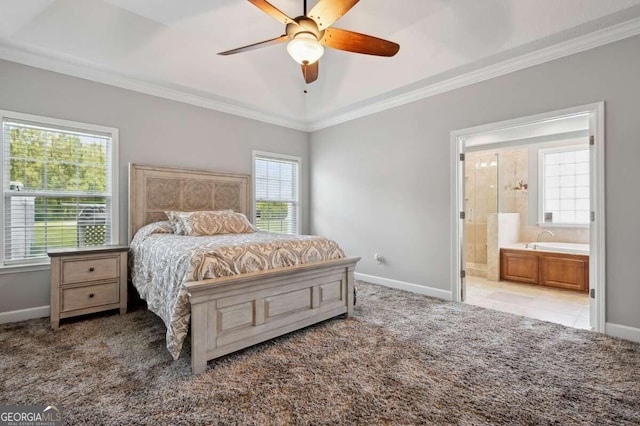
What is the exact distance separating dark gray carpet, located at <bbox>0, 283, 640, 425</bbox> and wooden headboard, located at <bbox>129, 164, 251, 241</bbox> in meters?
1.38

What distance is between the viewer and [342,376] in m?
2.01

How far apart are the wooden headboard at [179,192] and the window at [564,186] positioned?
5.20 m

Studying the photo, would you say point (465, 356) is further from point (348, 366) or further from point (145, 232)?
point (145, 232)

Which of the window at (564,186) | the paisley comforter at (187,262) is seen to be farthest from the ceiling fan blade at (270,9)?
the window at (564,186)

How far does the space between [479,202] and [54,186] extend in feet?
21.2

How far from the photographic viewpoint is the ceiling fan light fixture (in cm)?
208

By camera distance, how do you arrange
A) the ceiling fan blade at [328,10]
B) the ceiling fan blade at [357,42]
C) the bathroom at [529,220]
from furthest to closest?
the bathroom at [529,220] < the ceiling fan blade at [357,42] < the ceiling fan blade at [328,10]

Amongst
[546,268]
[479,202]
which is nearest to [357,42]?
[546,268]

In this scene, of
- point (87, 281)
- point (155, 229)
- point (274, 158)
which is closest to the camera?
point (87, 281)

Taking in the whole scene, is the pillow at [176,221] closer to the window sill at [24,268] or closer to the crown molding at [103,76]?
the window sill at [24,268]

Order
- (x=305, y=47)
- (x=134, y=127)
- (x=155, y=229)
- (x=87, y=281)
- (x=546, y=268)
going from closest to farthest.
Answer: (x=305, y=47) < (x=87, y=281) < (x=155, y=229) < (x=134, y=127) < (x=546, y=268)

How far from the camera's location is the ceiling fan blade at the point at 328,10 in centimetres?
191

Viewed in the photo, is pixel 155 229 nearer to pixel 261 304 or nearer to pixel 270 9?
pixel 261 304

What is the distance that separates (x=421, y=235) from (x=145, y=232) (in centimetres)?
334
